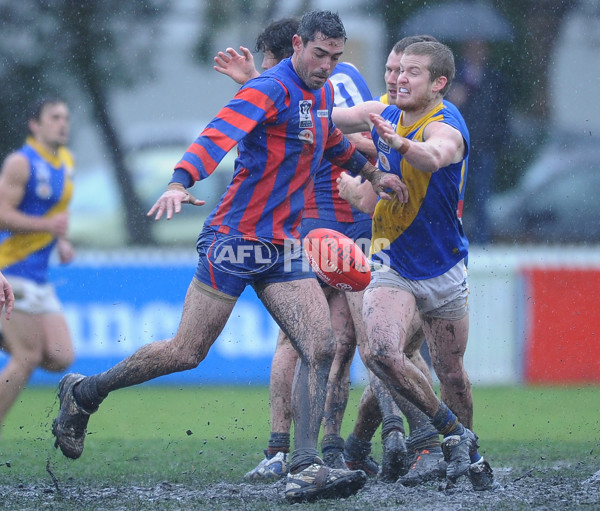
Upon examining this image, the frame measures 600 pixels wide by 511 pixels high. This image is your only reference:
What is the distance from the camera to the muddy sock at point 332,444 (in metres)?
5.92

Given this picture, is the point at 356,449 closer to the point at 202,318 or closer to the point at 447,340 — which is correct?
the point at 447,340

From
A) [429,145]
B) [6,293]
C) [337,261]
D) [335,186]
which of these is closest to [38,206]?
[335,186]

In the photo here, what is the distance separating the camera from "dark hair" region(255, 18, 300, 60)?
5949 mm

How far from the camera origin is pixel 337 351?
20.5 ft

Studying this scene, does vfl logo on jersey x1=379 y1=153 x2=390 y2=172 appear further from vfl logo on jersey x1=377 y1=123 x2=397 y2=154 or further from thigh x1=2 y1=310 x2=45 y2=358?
thigh x1=2 y1=310 x2=45 y2=358

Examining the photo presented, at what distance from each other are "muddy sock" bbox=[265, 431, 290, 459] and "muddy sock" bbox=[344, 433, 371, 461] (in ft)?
1.11

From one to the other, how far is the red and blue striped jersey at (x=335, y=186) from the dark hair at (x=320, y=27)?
3.52ft

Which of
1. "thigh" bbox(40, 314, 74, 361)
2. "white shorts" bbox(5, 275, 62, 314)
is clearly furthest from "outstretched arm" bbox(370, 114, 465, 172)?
"white shorts" bbox(5, 275, 62, 314)

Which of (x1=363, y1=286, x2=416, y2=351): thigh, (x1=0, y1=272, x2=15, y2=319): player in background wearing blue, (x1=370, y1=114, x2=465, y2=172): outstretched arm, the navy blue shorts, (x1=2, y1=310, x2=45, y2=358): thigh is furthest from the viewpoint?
(x1=2, y1=310, x2=45, y2=358): thigh

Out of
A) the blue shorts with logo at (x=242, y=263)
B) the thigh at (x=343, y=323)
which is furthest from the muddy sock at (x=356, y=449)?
the blue shorts with logo at (x=242, y=263)

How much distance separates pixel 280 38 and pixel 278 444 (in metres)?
2.24

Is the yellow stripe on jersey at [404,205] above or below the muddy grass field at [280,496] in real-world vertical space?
above

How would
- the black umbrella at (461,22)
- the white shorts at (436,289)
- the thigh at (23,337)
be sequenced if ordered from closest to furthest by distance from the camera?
1. the white shorts at (436,289)
2. the thigh at (23,337)
3. the black umbrella at (461,22)

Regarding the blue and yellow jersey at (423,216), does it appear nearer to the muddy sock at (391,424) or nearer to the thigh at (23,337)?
the muddy sock at (391,424)
